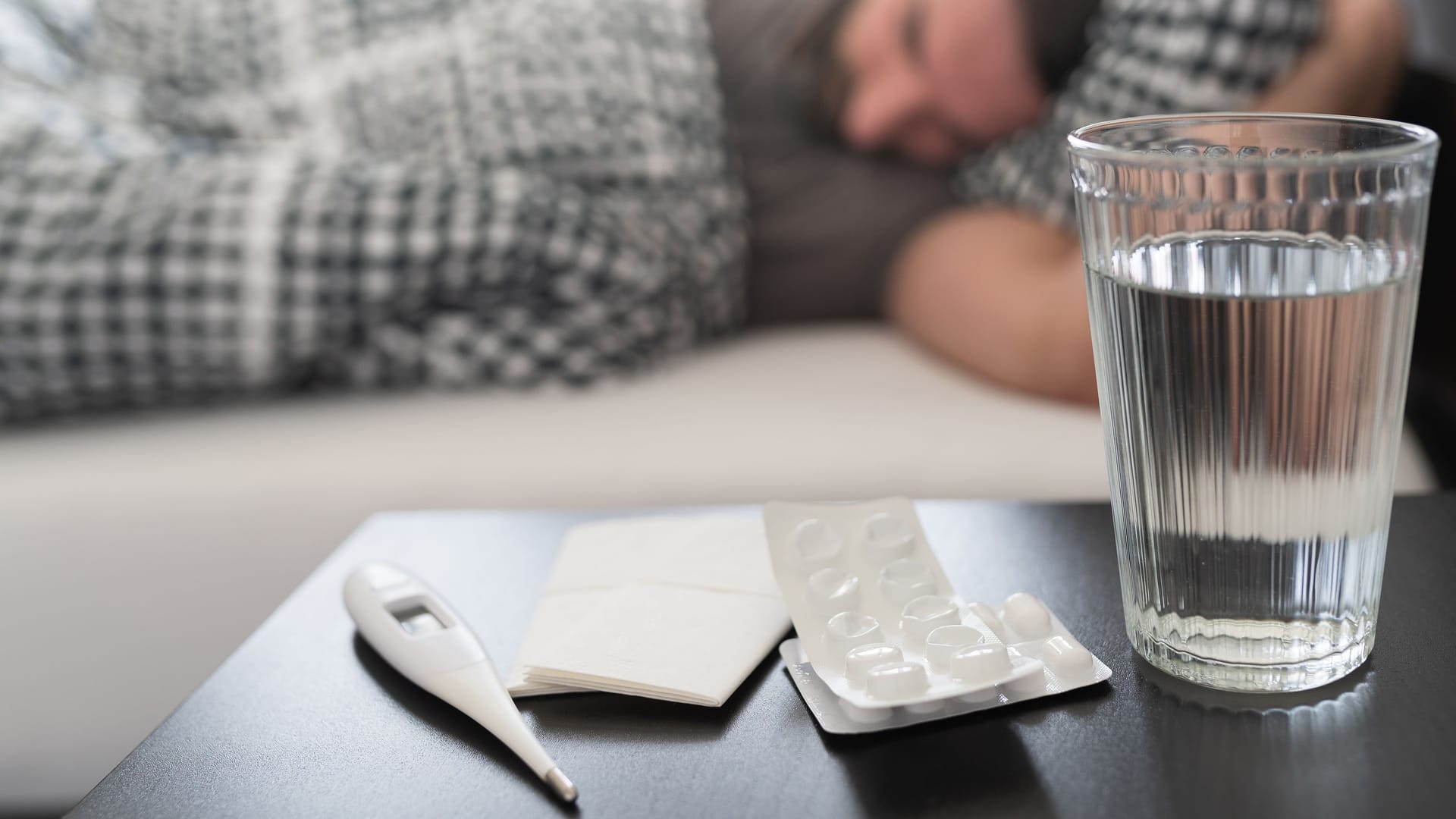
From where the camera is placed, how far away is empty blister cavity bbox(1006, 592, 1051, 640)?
1.33 feet

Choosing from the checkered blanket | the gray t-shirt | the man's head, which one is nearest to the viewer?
the checkered blanket

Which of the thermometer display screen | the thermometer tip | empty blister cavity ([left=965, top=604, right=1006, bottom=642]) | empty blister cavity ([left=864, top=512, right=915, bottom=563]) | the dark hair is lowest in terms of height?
empty blister cavity ([left=965, top=604, right=1006, bottom=642])

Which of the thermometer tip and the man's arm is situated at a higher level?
the thermometer tip

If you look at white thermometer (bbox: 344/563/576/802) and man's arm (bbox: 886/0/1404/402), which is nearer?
white thermometer (bbox: 344/563/576/802)

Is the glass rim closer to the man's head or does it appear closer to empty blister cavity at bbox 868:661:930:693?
empty blister cavity at bbox 868:661:930:693

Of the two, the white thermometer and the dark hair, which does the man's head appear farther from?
the white thermometer

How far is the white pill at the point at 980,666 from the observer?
37 cm

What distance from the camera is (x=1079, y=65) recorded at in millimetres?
1097

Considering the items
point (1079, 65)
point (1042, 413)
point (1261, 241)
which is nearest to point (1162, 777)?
point (1261, 241)

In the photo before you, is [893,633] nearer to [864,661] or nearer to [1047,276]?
[864,661]

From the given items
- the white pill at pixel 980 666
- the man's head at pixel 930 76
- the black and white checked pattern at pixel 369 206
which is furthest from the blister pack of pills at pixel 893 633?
the man's head at pixel 930 76

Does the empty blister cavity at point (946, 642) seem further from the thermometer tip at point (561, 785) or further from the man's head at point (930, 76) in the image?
the man's head at point (930, 76)

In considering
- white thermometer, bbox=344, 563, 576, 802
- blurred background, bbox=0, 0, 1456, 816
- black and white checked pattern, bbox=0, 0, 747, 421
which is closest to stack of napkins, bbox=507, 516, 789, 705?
white thermometer, bbox=344, 563, 576, 802

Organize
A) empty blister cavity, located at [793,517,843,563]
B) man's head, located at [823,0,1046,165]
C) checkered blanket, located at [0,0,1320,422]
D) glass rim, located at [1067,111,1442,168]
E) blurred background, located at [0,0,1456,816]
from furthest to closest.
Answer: man's head, located at [823,0,1046,165] < checkered blanket, located at [0,0,1320,422] < blurred background, located at [0,0,1456,816] < empty blister cavity, located at [793,517,843,563] < glass rim, located at [1067,111,1442,168]
